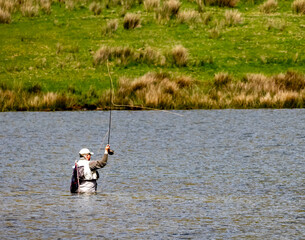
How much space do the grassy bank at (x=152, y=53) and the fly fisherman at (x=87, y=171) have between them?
53.1 ft

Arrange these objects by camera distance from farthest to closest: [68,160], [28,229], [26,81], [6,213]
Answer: [26,81]
[68,160]
[6,213]
[28,229]

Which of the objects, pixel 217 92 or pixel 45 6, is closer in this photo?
pixel 217 92

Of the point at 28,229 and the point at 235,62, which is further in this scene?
the point at 235,62

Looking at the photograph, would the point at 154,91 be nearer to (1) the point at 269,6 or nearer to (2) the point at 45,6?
(2) the point at 45,6

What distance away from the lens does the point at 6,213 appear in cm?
1443

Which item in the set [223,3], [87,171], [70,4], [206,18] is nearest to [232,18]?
[206,18]

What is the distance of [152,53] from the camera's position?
38219mm

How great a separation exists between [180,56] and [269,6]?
9.62 metres

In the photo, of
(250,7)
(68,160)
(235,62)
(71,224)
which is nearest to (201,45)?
(235,62)

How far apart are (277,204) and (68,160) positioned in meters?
7.63

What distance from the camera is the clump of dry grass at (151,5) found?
45.5 metres

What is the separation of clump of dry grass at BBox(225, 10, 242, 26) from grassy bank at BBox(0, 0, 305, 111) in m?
0.06

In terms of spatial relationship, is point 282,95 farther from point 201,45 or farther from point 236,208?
point 236,208

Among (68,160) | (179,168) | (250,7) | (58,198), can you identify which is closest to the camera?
(58,198)
